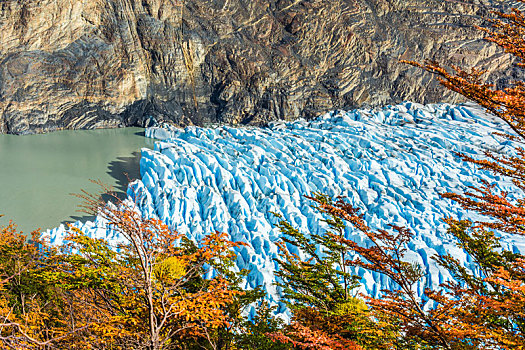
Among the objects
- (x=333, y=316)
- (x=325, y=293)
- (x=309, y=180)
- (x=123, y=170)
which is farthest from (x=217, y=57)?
(x=333, y=316)

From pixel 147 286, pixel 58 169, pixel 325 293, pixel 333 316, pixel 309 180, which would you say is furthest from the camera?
pixel 58 169

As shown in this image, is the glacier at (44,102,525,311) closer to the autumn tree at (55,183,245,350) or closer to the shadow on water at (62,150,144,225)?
the shadow on water at (62,150,144,225)

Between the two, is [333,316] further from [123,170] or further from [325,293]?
[123,170]

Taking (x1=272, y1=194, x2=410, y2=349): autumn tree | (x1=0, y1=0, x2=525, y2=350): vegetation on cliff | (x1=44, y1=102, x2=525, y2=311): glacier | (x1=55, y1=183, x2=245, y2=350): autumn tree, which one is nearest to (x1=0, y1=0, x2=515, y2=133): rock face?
(x1=44, y1=102, x2=525, y2=311): glacier

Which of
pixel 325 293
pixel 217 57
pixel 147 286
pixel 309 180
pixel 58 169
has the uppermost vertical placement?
pixel 217 57

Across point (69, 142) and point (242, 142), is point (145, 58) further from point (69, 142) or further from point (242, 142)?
point (242, 142)

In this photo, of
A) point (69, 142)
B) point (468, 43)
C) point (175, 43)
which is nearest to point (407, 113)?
point (468, 43)
